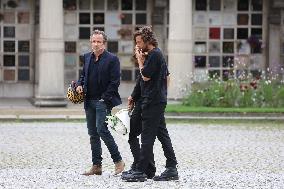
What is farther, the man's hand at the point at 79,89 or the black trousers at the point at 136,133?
the man's hand at the point at 79,89

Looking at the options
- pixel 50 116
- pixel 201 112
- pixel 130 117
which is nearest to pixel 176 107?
pixel 201 112

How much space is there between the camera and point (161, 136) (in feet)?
40.8

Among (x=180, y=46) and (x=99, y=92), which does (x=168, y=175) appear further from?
(x=180, y=46)

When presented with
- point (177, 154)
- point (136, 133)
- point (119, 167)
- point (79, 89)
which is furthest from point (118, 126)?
point (177, 154)

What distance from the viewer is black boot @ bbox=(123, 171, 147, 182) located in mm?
12156

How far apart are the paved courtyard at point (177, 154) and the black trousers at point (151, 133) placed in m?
0.29

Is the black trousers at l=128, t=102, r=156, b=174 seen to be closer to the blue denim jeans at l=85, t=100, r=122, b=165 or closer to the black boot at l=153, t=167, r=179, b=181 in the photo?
the black boot at l=153, t=167, r=179, b=181

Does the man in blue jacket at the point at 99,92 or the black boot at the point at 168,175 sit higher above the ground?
the man in blue jacket at the point at 99,92

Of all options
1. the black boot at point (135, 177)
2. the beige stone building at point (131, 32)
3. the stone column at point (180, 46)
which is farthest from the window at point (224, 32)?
the black boot at point (135, 177)

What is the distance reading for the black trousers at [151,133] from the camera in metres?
12.2

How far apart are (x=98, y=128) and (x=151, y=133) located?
91 centimetres

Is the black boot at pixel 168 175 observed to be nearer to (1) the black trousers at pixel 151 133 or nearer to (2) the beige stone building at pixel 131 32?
(1) the black trousers at pixel 151 133

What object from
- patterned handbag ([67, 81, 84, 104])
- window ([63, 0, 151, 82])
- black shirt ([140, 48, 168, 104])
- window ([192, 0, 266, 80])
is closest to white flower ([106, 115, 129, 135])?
black shirt ([140, 48, 168, 104])

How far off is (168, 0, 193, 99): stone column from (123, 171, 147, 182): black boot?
48.8 ft
